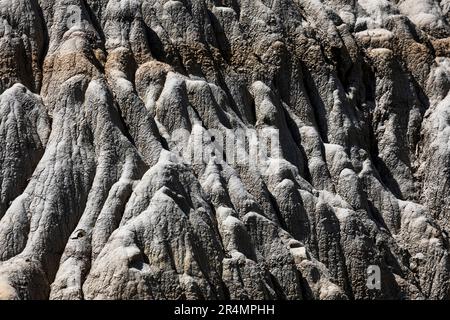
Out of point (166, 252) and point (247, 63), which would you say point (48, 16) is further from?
point (166, 252)

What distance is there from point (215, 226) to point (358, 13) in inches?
523

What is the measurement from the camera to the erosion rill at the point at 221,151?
31.4 m

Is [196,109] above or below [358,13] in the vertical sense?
below

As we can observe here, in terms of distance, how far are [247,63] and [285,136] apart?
289cm

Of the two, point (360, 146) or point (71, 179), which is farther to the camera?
point (360, 146)

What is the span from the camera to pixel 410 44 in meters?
41.4

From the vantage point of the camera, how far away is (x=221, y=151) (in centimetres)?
3516

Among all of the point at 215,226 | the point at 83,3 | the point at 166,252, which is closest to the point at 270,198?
the point at 215,226

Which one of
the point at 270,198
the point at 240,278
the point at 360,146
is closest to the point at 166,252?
the point at 240,278

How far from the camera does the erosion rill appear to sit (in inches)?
1235

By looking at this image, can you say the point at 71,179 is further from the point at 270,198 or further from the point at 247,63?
the point at 247,63
